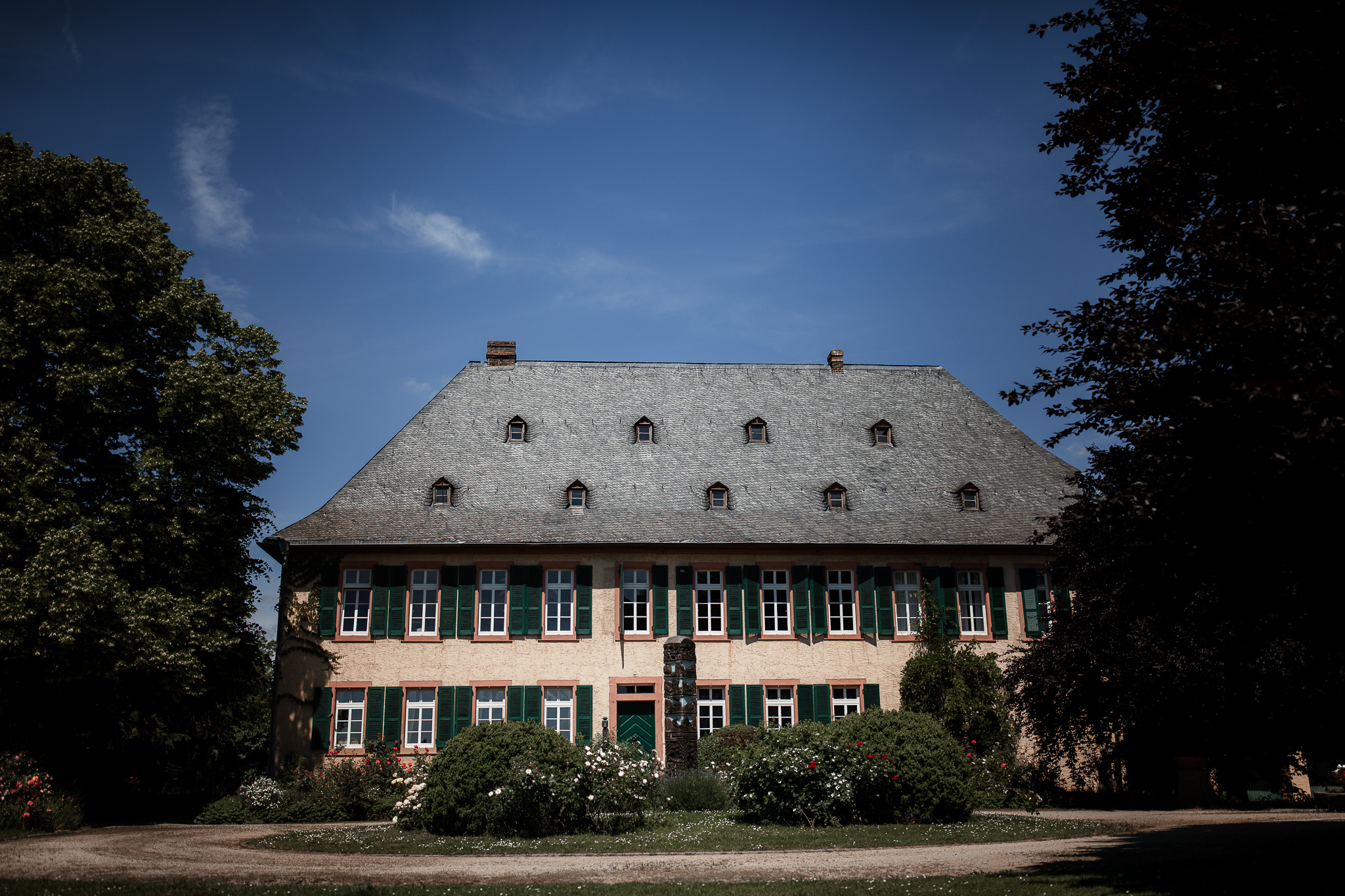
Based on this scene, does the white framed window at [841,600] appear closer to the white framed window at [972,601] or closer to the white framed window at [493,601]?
the white framed window at [972,601]

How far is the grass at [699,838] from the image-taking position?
11109mm

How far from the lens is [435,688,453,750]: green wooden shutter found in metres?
19.7

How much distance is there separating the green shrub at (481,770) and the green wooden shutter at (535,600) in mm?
7360

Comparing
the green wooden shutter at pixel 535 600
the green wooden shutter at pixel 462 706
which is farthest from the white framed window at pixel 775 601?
the green wooden shutter at pixel 462 706

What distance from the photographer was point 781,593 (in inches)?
838

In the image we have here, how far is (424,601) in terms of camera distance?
67.6 ft

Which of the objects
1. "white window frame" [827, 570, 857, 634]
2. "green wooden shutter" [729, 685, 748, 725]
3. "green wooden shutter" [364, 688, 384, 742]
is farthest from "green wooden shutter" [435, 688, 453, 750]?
"white window frame" [827, 570, 857, 634]

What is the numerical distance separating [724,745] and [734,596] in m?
3.51

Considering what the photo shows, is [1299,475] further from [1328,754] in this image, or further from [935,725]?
[1328,754]

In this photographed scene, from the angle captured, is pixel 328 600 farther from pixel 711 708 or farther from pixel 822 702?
pixel 822 702

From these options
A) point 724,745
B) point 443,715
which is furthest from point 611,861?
point 443,715

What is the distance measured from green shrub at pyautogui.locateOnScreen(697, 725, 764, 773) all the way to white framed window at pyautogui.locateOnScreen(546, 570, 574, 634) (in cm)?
404

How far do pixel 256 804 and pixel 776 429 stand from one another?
14649mm

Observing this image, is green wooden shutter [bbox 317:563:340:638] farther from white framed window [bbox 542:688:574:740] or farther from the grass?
the grass
